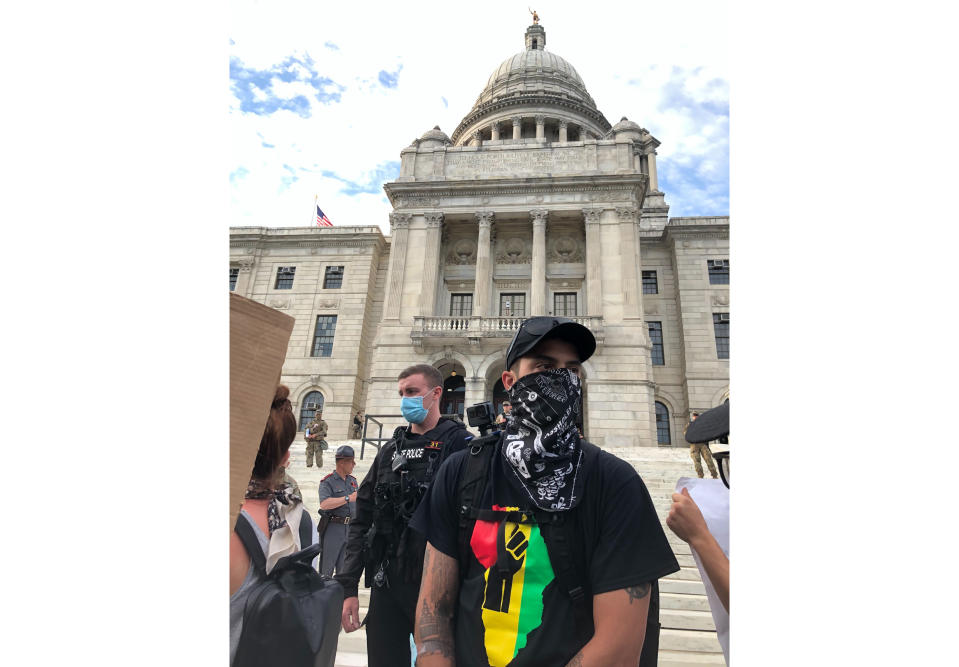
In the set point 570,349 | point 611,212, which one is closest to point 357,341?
point 611,212

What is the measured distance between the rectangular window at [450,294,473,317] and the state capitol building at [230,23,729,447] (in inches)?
2.7

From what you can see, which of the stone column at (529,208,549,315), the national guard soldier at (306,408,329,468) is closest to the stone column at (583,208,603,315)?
the stone column at (529,208,549,315)

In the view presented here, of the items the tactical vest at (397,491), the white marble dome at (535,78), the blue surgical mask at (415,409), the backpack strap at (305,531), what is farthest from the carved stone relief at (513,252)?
the backpack strap at (305,531)

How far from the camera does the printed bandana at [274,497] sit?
2.11 metres

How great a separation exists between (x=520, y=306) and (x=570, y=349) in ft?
70.7

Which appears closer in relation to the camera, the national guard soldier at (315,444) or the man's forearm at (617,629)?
the man's forearm at (617,629)

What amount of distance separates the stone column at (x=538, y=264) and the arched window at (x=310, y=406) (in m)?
11.9

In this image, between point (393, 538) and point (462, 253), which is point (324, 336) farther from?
point (393, 538)

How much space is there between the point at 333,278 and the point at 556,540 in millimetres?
27442

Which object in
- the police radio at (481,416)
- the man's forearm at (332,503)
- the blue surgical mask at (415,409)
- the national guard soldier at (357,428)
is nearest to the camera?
the police radio at (481,416)

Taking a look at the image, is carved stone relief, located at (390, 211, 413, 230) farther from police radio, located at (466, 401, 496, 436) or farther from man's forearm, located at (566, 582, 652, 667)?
man's forearm, located at (566, 582, 652, 667)

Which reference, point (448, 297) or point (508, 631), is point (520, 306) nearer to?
point (448, 297)

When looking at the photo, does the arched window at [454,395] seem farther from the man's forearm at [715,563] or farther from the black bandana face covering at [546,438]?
the man's forearm at [715,563]
